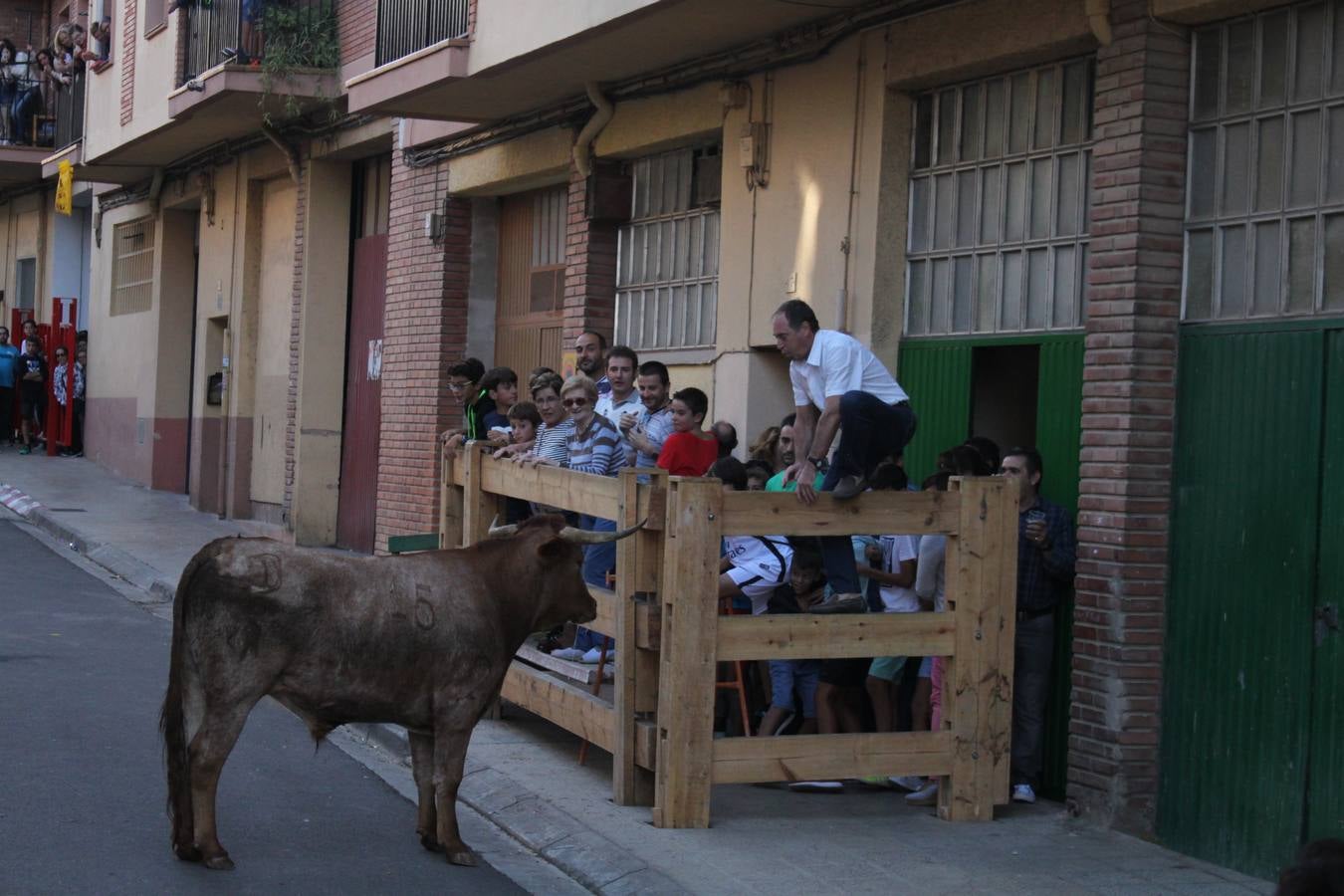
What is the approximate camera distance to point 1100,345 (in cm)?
852

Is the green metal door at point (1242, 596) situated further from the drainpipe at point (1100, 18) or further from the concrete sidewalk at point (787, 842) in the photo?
the drainpipe at point (1100, 18)

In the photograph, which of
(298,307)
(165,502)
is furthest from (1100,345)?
(165,502)

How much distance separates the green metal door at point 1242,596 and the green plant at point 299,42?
38.3 feet

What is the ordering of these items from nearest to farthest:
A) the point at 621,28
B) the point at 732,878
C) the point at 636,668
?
1. the point at 732,878
2. the point at 636,668
3. the point at 621,28

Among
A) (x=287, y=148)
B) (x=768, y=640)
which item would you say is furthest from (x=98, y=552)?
(x=768, y=640)

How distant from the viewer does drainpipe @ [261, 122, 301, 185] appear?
1895cm

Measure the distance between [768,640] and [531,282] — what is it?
8.49 metres

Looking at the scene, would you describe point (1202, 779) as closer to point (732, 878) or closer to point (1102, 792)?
Result: point (1102, 792)

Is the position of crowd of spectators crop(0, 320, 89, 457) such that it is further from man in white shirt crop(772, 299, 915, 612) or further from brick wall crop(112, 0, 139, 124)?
man in white shirt crop(772, 299, 915, 612)

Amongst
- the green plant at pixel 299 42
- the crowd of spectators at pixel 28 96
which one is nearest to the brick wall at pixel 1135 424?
the green plant at pixel 299 42

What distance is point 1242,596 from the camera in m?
8.02

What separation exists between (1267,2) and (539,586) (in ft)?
14.1

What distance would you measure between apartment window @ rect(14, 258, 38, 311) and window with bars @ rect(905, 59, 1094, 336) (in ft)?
83.4

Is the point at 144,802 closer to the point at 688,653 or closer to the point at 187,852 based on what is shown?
the point at 187,852
